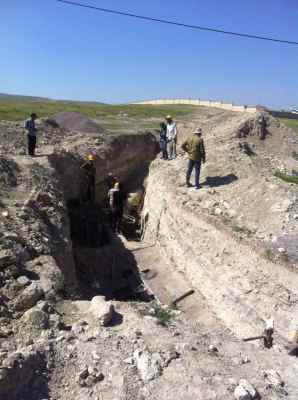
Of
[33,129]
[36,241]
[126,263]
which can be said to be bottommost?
[126,263]

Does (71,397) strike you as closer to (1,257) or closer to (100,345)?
(100,345)

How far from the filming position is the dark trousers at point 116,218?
15.8 metres

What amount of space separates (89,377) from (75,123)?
18258mm

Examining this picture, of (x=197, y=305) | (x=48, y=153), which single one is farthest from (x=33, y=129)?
(x=197, y=305)

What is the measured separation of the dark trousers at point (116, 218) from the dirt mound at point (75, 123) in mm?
6825

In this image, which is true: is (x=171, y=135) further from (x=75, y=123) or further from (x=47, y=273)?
(x=47, y=273)

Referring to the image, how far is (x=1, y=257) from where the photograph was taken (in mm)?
7625

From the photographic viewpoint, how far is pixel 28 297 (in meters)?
6.86

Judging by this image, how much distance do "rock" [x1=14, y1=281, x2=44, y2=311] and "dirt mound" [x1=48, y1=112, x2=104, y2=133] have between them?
15110 millimetres

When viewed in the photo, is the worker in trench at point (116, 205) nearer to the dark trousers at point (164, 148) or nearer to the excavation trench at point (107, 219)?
the excavation trench at point (107, 219)

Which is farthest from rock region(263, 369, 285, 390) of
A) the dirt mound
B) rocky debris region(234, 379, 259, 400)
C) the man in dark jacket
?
the dirt mound

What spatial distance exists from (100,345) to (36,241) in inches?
145

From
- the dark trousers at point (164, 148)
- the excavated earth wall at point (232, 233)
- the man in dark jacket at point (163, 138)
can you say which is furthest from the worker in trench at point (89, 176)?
the dark trousers at point (164, 148)

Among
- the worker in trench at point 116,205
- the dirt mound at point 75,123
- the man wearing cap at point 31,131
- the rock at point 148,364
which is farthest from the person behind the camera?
the dirt mound at point 75,123
